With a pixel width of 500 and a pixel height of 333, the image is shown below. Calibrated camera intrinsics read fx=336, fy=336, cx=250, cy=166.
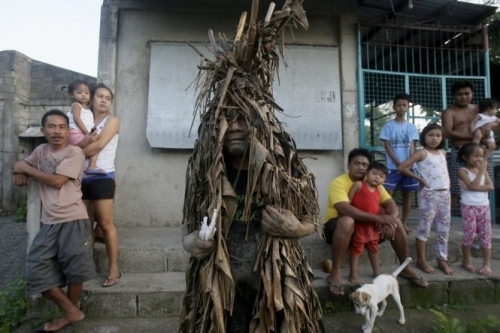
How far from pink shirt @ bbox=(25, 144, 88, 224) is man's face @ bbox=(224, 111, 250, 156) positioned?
6.04 ft

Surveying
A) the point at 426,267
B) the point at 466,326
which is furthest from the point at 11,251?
the point at 466,326

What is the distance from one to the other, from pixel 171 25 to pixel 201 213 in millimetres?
4080

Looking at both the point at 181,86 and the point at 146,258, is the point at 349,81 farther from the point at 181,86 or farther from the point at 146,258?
the point at 146,258

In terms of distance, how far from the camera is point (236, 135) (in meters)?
1.87

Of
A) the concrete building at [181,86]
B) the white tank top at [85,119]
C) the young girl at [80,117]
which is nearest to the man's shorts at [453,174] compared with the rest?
the concrete building at [181,86]

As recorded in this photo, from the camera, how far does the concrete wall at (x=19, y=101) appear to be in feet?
31.3

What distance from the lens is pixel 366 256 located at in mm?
3938

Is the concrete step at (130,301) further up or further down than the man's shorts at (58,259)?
further down

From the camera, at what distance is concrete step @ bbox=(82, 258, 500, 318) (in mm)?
3195

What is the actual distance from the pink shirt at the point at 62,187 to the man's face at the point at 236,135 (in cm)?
184

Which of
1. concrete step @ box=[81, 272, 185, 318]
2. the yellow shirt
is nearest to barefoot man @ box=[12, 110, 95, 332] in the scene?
concrete step @ box=[81, 272, 185, 318]

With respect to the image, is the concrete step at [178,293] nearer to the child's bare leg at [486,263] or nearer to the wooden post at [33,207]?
the child's bare leg at [486,263]

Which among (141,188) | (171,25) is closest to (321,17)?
(171,25)

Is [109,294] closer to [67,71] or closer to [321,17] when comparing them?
[321,17]
